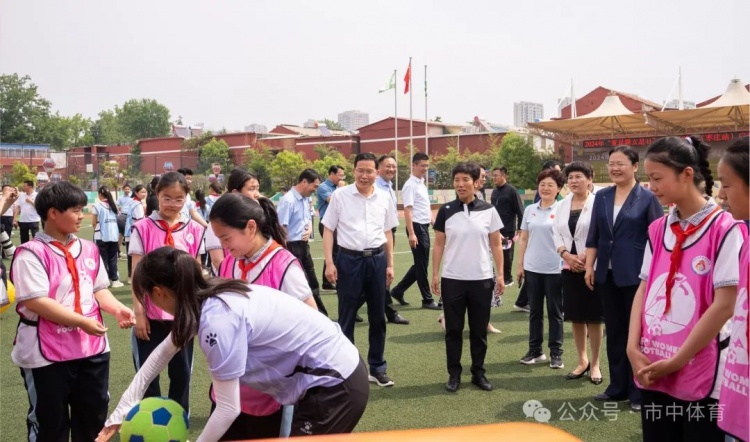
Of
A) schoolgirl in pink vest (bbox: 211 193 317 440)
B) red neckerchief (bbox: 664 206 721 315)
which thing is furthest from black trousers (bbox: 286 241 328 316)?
red neckerchief (bbox: 664 206 721 315)

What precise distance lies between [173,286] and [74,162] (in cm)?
4036

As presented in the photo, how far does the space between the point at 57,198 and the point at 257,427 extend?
1.59m

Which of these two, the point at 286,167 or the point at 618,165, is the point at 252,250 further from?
the point at 286,167

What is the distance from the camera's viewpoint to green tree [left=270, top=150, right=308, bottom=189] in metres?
46.7

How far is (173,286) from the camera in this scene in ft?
7.27

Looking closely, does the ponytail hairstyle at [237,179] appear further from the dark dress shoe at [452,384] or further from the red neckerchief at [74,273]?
the dark dress shoe at [452,384]

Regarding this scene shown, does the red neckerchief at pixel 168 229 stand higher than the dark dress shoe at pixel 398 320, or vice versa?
the red neckerchief at pixel 168 229

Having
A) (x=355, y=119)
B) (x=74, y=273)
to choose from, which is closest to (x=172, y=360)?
(x=74, y=273)

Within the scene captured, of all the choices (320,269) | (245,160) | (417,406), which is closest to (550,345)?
(417,406)

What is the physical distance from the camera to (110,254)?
405 inches

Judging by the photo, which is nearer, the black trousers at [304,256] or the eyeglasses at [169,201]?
the eyeglasses at [169,201]

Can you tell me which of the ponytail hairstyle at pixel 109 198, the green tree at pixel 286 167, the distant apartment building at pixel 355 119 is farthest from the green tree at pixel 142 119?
the ponytail hairstyle at pixel 109 198

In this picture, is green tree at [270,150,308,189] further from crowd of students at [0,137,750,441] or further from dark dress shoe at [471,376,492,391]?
dark dress shoe at [471,376,492,391]

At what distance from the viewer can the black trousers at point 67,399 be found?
308cm
